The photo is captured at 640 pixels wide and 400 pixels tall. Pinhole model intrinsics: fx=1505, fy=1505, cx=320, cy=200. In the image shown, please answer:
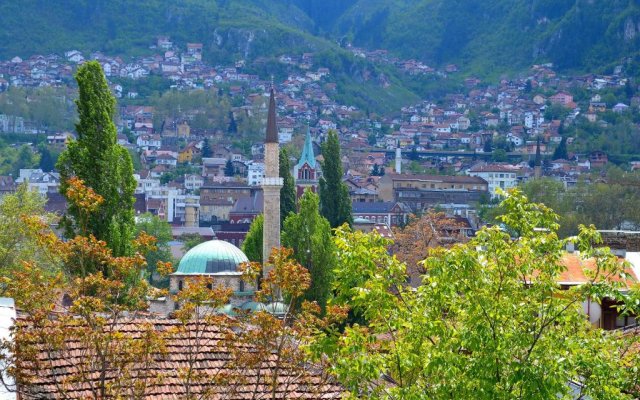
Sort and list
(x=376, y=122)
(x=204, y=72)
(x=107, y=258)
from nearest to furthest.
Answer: (x=107, y=258), (x=376, y=122), (x=204, y=72)

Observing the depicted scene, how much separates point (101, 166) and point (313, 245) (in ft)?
33.3

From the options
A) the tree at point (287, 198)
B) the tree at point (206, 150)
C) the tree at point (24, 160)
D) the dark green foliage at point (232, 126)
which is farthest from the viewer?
the dark green foliage at point (232, 126)

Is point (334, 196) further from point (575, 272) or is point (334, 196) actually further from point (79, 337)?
point (79, 337)

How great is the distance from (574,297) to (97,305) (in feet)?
14.3

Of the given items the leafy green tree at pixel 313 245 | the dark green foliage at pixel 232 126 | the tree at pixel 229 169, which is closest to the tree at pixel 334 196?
the leafy green tree at pixel 313 245

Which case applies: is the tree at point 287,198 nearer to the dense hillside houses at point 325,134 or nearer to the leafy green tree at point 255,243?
the leafy green tree at point 255,243

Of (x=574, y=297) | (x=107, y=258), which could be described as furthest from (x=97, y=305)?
(x=574, y=297)

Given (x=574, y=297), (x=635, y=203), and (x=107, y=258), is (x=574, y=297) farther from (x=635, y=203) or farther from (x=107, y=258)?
(x=635, y=203)

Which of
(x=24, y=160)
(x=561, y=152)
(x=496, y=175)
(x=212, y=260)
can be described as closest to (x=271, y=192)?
(x=212, y=260)

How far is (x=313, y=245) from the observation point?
37594mm

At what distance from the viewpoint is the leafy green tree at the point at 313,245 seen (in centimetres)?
3616

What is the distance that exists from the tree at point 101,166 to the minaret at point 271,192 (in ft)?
42.1

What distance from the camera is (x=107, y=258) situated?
49.5 feet

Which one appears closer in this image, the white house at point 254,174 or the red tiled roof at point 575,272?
the red tiled roof at point 575,272
